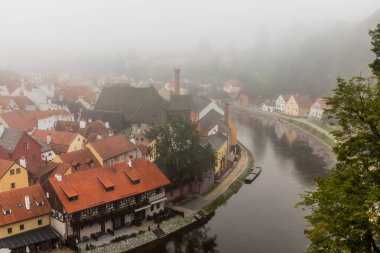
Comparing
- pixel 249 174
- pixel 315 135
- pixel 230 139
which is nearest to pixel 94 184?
pixel 249 174

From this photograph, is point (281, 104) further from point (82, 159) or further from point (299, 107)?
point (82, 159)

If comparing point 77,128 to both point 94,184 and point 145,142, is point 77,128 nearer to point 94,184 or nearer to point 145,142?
point 145,142

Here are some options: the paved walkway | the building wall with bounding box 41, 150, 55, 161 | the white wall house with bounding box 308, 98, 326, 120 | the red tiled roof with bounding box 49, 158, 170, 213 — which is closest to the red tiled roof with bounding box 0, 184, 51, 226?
the red tiled roof with bounding box 49, 158, 170, 213

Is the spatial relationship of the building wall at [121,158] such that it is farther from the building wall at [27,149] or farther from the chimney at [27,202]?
the chimney at [27,202]

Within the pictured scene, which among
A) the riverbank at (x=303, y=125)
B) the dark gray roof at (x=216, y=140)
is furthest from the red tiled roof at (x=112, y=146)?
the riverbank at (x=303, y=125)

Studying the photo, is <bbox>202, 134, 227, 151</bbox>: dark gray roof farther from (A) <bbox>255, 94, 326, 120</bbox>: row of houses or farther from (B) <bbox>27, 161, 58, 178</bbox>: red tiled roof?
(A) <bbox>255, 94, 326, 120</bbox>: row of houses

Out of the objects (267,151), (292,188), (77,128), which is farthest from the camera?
(267,151)
